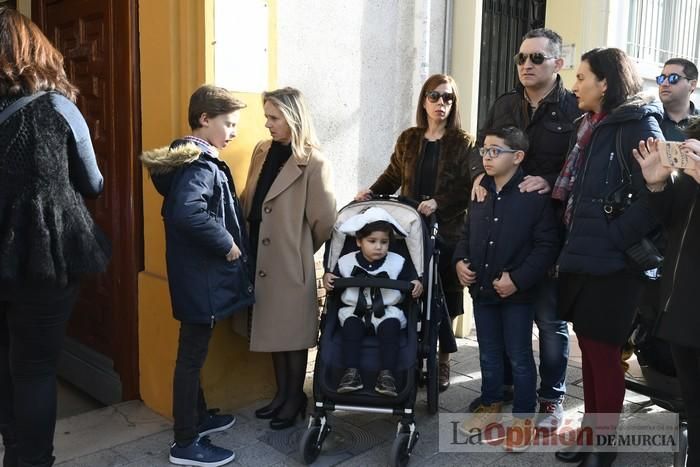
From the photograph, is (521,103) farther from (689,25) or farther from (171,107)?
(689,25)

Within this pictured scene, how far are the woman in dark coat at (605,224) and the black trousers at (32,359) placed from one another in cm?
220

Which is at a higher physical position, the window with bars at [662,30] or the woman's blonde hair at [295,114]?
the window with bars at [662,30]

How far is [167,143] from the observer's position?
3.88m

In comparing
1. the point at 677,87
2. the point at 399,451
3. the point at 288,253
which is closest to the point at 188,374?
the point at 288,253

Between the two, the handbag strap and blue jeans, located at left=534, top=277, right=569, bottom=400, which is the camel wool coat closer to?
blue jeans, located at left=534, top=277, right=569, bottom=400

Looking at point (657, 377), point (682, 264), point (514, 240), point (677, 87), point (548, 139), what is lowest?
point (657, 377)

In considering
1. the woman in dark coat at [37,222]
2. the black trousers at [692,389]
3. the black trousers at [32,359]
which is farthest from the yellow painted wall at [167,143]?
the black trousers at [692,389]

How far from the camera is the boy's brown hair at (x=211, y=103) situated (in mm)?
3354

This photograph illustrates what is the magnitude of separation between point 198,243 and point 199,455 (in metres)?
1.06

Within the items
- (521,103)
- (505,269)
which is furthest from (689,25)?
(505,269)

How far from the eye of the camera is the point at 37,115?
2.59 meters

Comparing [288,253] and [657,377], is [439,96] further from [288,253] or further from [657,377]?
[657,377]

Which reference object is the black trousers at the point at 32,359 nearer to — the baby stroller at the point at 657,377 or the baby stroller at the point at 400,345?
the baby stroller at the point at 400,345

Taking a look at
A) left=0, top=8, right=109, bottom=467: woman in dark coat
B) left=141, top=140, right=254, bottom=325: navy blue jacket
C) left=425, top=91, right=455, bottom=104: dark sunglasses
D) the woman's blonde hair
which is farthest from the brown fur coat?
left=0, top=8, right=109, bottom=467: woman in dark coat
